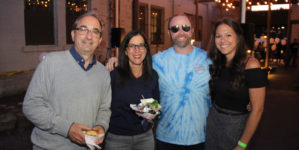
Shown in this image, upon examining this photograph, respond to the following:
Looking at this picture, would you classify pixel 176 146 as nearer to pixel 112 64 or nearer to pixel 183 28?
pixel 112 64

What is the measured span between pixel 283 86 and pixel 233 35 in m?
10.7

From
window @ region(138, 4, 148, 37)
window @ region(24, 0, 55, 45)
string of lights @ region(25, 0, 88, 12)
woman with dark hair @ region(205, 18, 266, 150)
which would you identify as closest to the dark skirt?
woman with dark hair @ region(205, 18, 266, 150)

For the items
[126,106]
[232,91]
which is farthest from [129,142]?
[232,91]

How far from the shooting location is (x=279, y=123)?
6.47 m

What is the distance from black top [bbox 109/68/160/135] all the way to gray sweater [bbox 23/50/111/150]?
1.31ft

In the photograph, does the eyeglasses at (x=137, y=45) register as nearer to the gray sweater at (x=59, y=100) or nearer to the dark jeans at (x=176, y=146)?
the gray sweater at (x=59, y=100)

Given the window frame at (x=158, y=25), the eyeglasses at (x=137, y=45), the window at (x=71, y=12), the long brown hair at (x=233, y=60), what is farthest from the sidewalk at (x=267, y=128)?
the window frame at (x=158, y=25)

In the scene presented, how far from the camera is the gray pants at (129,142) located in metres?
2.54

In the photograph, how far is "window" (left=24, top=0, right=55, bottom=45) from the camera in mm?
8727

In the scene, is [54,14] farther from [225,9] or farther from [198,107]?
[225,9]

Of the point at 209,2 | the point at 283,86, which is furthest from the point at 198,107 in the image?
the point at 209,2

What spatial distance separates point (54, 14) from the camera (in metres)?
A: 9.48

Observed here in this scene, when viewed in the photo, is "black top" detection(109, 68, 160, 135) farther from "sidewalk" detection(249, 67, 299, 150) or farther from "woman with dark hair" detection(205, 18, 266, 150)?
"sidewalk" detection(249, 67, 299, 150)

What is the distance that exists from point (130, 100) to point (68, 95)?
69 cm
